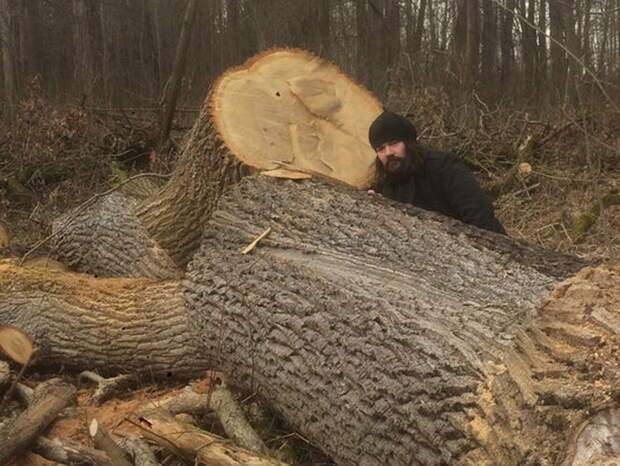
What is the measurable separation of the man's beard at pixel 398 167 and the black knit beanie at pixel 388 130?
10 centimetres

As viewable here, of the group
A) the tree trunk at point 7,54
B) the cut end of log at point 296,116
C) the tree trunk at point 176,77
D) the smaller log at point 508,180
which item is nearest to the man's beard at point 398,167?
the cut end of log at point 296,116

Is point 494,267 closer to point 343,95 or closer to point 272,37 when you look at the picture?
point 343,95

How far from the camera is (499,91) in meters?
8.94

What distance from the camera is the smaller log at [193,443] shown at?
8.86 ft

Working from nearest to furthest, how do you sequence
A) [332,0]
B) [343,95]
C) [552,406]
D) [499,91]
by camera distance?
1. [552,406]
2. [343,95]
3. [499,91]
4. [332,0]

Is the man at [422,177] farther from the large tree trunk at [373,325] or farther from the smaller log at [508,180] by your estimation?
the smaller log at [508,180]

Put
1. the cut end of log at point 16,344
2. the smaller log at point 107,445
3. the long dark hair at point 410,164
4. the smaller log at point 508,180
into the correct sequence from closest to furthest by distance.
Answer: the smaller log at point 107,445
the cut end of log at point 16,344
the long dark hair at point 410,164
the smaller log at point 508,180

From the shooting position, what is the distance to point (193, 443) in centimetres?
286

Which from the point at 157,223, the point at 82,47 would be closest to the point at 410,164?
the point at 157,223

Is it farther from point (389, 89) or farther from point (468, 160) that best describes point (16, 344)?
point (389, 89)

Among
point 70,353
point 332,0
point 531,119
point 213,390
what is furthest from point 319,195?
point 332,0

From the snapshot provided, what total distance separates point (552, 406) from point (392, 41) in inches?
355

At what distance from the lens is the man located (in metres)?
3.94

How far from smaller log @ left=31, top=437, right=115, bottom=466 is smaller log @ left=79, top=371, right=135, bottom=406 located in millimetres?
512
